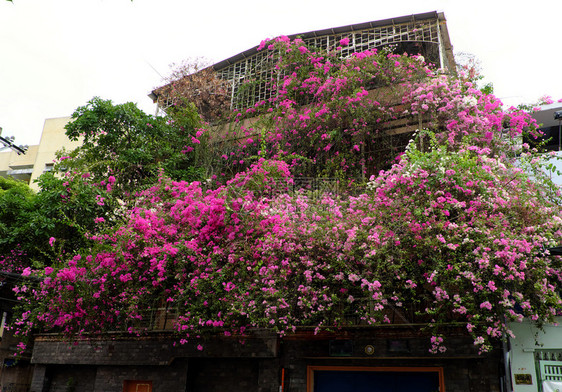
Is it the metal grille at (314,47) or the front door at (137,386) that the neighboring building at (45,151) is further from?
the front door at (137,386)

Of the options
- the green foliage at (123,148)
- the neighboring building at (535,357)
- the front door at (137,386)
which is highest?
the green foliage at (123,148)

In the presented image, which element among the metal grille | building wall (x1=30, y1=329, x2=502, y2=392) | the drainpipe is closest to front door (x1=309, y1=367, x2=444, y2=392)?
building wall (x1=30, y1=329, x2=502, y2=392)

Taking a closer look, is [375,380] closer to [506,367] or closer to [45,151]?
[506,367]

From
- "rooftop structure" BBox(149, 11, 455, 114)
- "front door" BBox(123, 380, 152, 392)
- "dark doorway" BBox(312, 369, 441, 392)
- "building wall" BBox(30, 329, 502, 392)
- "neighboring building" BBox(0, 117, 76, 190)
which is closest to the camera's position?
"building wall" BBox(30, 329, 502, 392)

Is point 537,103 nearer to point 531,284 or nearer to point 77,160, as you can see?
point 531,284

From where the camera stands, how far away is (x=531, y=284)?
8727mm

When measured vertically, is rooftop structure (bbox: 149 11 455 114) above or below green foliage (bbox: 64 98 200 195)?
above

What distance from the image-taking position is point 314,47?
55.2 ft

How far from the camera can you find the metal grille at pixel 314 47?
15.8m

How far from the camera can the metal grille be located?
620 inches

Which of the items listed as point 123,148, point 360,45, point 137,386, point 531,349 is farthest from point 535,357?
point 123,148

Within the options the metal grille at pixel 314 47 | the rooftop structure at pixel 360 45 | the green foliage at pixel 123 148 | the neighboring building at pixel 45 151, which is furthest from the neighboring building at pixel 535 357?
the neighboring building at pixel 45 151

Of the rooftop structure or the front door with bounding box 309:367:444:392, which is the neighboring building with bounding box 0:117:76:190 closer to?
the rooftop structure

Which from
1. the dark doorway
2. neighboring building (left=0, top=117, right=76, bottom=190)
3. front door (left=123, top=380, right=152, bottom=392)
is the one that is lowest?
front door (left=123, top=380, right=152, bottom=392)
